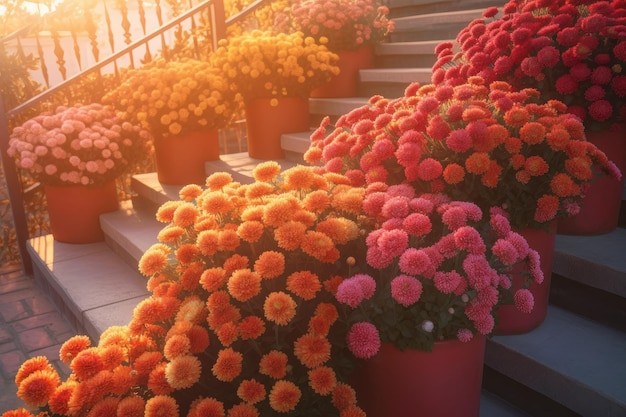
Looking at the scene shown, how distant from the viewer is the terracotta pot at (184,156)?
4047 millimetres

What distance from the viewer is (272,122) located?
4016 millimetres

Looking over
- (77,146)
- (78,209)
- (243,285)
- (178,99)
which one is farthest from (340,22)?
(243,285)

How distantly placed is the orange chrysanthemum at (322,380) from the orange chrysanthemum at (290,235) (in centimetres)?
34

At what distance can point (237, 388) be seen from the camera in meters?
1.54

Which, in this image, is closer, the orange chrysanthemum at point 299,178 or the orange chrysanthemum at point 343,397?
the orange chrysanthemum at point 343,397

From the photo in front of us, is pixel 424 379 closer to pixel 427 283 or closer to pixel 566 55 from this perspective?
pixel 427 283

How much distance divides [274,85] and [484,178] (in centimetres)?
237

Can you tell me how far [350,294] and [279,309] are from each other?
194 mm

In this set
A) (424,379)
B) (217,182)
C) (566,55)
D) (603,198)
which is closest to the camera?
(424,379)

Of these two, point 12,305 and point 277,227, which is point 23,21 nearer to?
point 12,305

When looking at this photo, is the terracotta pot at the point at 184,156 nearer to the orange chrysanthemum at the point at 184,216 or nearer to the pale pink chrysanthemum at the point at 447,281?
the orange chrysanthemum at the point at 184,216

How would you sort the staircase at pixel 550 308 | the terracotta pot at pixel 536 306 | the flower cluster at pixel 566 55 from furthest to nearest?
the flower cluster at pixel 566 55, the terracotta pot at pixel 536 306, the staircase at pixel 550 308

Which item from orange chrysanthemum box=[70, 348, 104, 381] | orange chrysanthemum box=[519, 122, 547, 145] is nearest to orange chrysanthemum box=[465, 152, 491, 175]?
orange chrysanthemum box=[519, 122, 547, 145]

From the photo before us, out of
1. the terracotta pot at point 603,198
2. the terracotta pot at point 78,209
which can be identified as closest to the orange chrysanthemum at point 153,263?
the terracotta pot at point 603,198
